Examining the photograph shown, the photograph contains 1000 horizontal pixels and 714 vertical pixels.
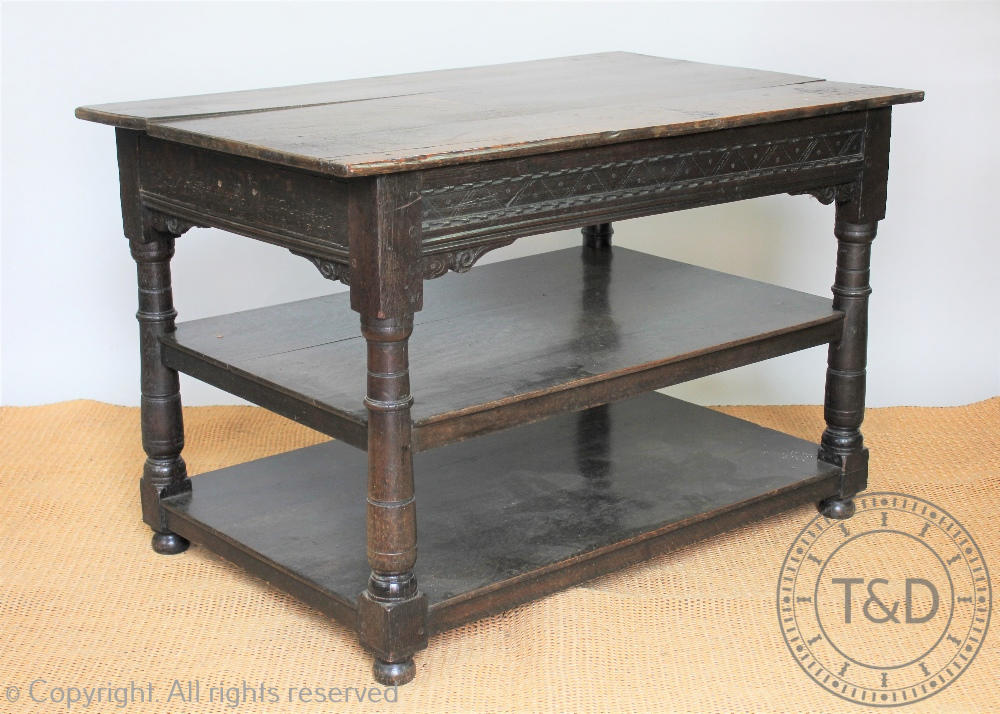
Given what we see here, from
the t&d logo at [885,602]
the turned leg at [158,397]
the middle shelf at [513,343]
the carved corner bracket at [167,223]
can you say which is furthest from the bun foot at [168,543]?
the t&d logo at [885,602]

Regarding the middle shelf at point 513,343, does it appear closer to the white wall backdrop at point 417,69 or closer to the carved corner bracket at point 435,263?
the carved corner bracket at point 435,263

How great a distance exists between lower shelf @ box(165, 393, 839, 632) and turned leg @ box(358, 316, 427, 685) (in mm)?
69

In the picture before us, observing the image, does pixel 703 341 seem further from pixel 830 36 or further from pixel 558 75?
pixel 830 36

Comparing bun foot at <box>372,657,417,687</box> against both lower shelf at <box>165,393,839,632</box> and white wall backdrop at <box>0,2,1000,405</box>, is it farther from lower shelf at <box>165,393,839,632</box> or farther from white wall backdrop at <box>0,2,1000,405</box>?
white wall backdrop at <box>0,2,1000,405</box>

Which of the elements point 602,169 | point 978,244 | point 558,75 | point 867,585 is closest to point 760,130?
point 602,169

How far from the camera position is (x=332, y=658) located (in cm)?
266

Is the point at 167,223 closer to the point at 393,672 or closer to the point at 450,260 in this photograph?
the point at 450,260

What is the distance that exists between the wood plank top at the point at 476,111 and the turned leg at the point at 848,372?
0.34 metres

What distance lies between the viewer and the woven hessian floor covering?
2.53m

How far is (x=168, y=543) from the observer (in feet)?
10.2

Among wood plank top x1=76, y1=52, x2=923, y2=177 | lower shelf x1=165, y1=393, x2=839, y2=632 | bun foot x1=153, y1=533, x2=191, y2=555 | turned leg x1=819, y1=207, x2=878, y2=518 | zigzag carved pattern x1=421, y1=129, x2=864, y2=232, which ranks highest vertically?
wood plank top x1=76, y1=52, x2=923, y2=177

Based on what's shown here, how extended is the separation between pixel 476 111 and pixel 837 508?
132 cm

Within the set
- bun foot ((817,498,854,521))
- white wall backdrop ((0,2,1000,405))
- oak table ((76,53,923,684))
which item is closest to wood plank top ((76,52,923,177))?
oak table ((76,53,923,684))

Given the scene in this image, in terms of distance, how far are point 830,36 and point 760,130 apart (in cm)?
143
